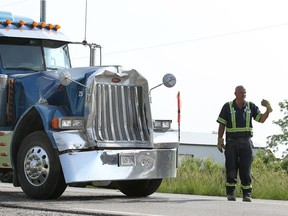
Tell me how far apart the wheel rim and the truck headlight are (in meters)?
0.46

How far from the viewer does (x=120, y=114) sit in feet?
42.3

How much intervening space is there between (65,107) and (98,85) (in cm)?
56

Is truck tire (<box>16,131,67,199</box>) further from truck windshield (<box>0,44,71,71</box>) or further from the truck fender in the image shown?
truck windshield (<box>0,44,71,71</box>)

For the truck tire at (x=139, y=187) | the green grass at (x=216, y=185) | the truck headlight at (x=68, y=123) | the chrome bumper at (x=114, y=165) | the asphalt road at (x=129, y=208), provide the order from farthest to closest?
the green grass at (x=216, y=185)
the truck tire at (x=139, y=187)
the truck headlight at (x=68, y=123)
the chrome bumper at (x=114, y=165)
the asphalt road at (x=129, y=208)

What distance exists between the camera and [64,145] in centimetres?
1215

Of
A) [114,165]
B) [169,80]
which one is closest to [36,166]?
[114,165]

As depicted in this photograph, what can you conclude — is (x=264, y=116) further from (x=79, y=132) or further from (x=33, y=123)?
(x=33, y=123)

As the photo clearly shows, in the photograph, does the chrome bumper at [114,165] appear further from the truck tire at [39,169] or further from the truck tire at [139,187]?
the truck tire at [139,187]

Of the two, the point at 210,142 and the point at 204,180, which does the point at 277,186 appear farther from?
the point at 210,142

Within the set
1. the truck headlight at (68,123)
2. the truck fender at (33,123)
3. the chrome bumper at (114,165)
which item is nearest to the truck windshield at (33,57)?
the truck fender at (33,123)

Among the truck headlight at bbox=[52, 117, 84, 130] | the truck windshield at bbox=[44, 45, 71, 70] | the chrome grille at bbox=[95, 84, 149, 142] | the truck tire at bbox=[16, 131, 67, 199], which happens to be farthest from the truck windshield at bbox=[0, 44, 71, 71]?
the truck headlight at bbox=[52, 117, 84, 130]

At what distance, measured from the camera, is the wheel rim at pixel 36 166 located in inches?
489

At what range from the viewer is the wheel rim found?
12414 millimetres

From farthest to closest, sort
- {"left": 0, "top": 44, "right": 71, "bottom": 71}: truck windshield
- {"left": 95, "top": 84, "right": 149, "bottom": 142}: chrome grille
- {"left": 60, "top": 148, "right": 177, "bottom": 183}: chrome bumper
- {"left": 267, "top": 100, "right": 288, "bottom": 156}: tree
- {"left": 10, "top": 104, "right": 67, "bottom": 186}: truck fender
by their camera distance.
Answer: {"left": 267, "top": 100, "right": 288, "bottom": 156}: tree < {"left": 0, "top": 44, "right": 71, "bottom": 71}: truck windshield < {"left": 95, "top": 84, "right": 149, "bottom": 142}: chrome grille < {"left": 10, "top": 104, "right": 67, "bottom": 186}: truck fender < {"left": 60, "top": 148, "right": 177, "bottom": 183}: chrome bumper
